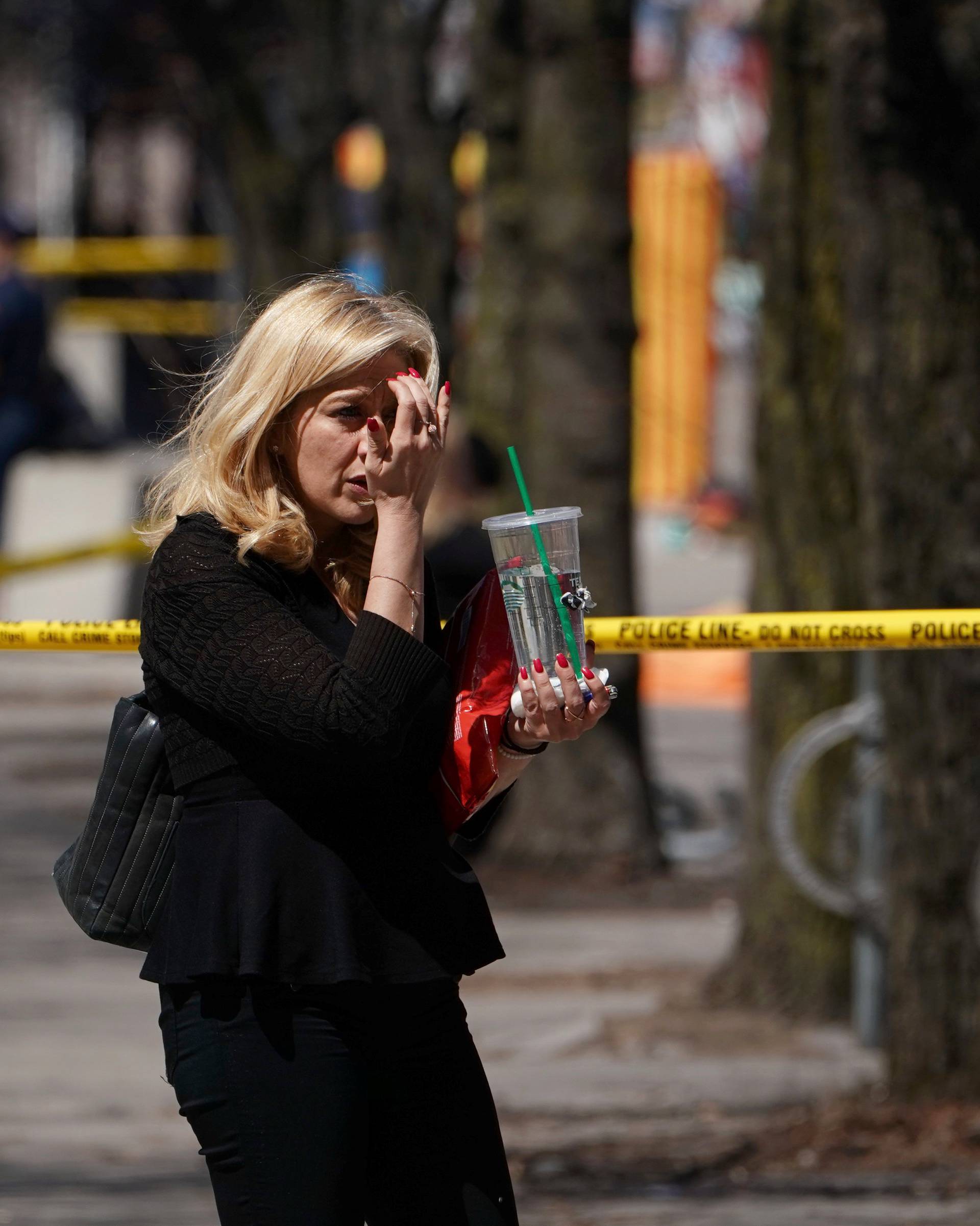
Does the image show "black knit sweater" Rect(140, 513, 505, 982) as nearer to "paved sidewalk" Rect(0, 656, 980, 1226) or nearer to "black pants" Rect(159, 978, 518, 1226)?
"black pants" Rect(159, 978, 518, 1226)

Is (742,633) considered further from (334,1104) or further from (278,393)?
(334,1104)

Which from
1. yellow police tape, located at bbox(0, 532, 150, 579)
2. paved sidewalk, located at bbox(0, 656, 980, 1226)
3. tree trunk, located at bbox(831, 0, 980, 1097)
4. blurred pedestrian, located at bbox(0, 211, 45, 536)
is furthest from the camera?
blurred pedestrian, located at bbox(0, 211, 45, 536)

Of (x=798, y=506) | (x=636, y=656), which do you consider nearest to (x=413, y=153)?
(x=636, y=656)

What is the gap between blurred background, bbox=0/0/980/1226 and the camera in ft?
16.6

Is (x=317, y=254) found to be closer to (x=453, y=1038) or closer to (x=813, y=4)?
(x=813, y=4)

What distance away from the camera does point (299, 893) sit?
8.88 ft

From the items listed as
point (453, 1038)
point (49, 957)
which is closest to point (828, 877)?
point (49, 957)

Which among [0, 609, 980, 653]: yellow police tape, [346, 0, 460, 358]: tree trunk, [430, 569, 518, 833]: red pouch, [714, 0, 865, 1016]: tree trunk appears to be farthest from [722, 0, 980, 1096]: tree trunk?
[346, 0, 460, 358]: tree trunk

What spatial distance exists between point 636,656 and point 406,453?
6049mm

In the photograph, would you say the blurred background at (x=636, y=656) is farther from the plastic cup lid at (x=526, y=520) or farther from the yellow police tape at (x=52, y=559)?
the plastic cup lid at (x=526, y=520)

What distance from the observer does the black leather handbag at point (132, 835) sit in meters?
2.84

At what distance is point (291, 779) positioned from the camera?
271 centimetres

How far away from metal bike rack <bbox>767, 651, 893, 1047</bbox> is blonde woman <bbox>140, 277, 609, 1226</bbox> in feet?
10.5

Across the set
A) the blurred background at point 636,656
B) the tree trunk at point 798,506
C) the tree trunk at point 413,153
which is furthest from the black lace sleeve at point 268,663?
the tree trunk at point 413,153
